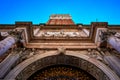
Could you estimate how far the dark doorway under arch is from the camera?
830 centimetres

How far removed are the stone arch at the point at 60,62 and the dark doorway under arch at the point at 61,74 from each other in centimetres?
24

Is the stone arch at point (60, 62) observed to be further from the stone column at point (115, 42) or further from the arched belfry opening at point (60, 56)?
the stone column at point (115, 42)

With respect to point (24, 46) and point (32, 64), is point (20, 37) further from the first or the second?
point (32, 64)

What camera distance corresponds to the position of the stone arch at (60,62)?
7203 millimetres

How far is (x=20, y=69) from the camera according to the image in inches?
293

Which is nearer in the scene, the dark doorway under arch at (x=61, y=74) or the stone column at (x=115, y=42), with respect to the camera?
the stone column at (x=115, y=42)

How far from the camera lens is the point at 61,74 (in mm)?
8516

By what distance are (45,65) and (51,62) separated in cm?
44

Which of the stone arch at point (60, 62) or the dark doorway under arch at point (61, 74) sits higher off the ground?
the stone arch at point (60, 62)

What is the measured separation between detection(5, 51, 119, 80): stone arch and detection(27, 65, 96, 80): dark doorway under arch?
24 cm

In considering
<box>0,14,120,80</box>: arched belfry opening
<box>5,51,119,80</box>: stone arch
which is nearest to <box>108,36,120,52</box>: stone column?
<box>0,14,120,80</box>: arched belfry opening

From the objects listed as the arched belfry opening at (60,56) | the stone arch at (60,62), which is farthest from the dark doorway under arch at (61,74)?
the stone arch at (60,62)

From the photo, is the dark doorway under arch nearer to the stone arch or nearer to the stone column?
the stone arch

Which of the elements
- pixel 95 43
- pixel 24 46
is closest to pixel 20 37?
pixel 24 46
